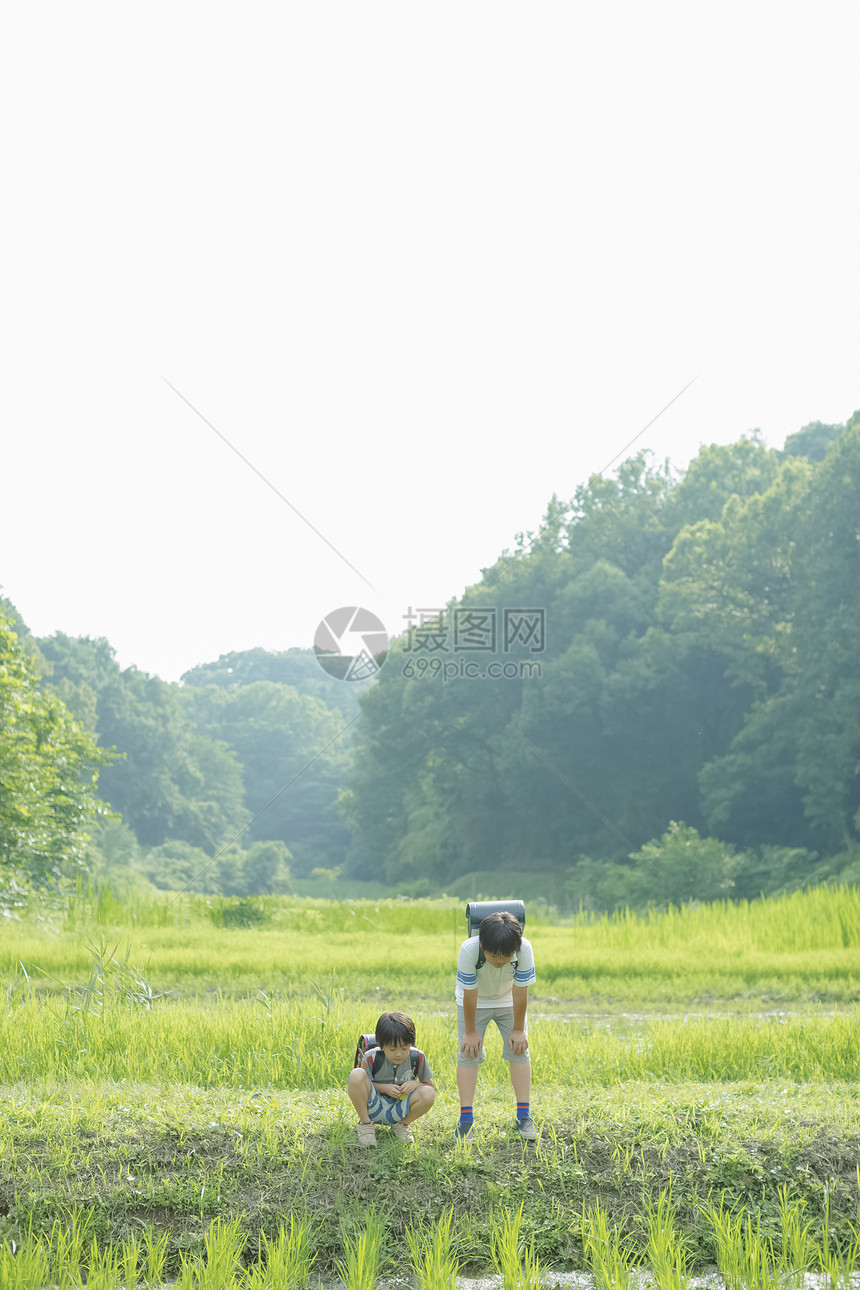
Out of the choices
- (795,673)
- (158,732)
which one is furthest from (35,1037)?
(158,732)

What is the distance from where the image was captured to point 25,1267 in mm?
3916

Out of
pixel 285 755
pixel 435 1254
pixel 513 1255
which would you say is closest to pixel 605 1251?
pixel 513 1255

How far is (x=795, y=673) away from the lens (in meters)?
29.5

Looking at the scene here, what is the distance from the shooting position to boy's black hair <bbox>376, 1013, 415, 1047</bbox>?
4.51 metres

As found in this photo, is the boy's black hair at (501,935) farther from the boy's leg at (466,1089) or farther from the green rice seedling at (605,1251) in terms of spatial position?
the green rice seedling at (605,1251)

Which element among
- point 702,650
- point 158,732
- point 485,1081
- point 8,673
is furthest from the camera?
point 158,732

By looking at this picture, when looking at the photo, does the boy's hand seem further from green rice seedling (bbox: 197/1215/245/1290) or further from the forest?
the forest

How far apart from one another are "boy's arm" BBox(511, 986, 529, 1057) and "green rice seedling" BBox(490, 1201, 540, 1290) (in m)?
0.68

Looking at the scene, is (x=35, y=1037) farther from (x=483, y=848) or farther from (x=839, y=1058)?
(x=483, y=848)

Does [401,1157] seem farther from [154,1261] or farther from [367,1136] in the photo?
[154,1261]

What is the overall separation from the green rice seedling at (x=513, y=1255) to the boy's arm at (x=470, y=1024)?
704 millimetres

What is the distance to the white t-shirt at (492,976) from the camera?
15.4 ft

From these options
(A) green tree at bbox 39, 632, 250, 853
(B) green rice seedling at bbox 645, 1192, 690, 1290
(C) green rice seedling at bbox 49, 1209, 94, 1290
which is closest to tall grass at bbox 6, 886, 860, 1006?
(C) green rice seedling at bbox 49, 1209, 94, 1290

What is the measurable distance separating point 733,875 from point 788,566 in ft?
32.2
